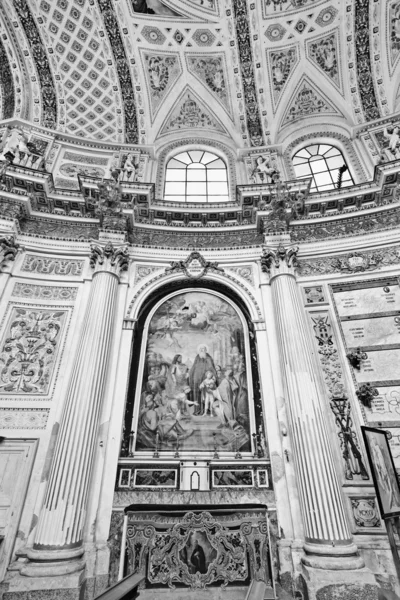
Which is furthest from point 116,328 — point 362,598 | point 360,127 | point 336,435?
point 360,127

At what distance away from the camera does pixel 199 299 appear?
25.8 ft

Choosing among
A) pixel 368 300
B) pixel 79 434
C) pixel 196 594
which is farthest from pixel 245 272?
pixel 196 594

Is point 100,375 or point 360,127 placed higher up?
point 360,127

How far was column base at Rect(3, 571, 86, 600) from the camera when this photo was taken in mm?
4207

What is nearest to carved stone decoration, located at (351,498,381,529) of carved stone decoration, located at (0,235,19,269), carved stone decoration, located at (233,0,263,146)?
carved stone decoration, located at (0,235,19,269)

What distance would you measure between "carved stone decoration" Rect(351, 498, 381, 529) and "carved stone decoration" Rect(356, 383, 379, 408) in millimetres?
1518

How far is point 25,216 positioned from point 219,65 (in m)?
7.68

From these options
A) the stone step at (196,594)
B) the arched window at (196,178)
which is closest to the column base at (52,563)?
the stone step at (196,594)

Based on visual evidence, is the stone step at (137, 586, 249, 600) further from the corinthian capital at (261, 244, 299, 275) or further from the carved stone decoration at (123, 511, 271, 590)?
the corinthian capital at (261, 244, 299, 275)

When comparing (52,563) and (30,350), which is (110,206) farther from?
(52,563)

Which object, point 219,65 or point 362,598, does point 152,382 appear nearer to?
point 362,598

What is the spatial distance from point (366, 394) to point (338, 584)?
288 cm

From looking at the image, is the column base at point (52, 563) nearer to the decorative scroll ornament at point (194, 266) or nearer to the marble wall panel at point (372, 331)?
the decorative scroll ornament at point (194, 266)

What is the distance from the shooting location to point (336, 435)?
5973mm
